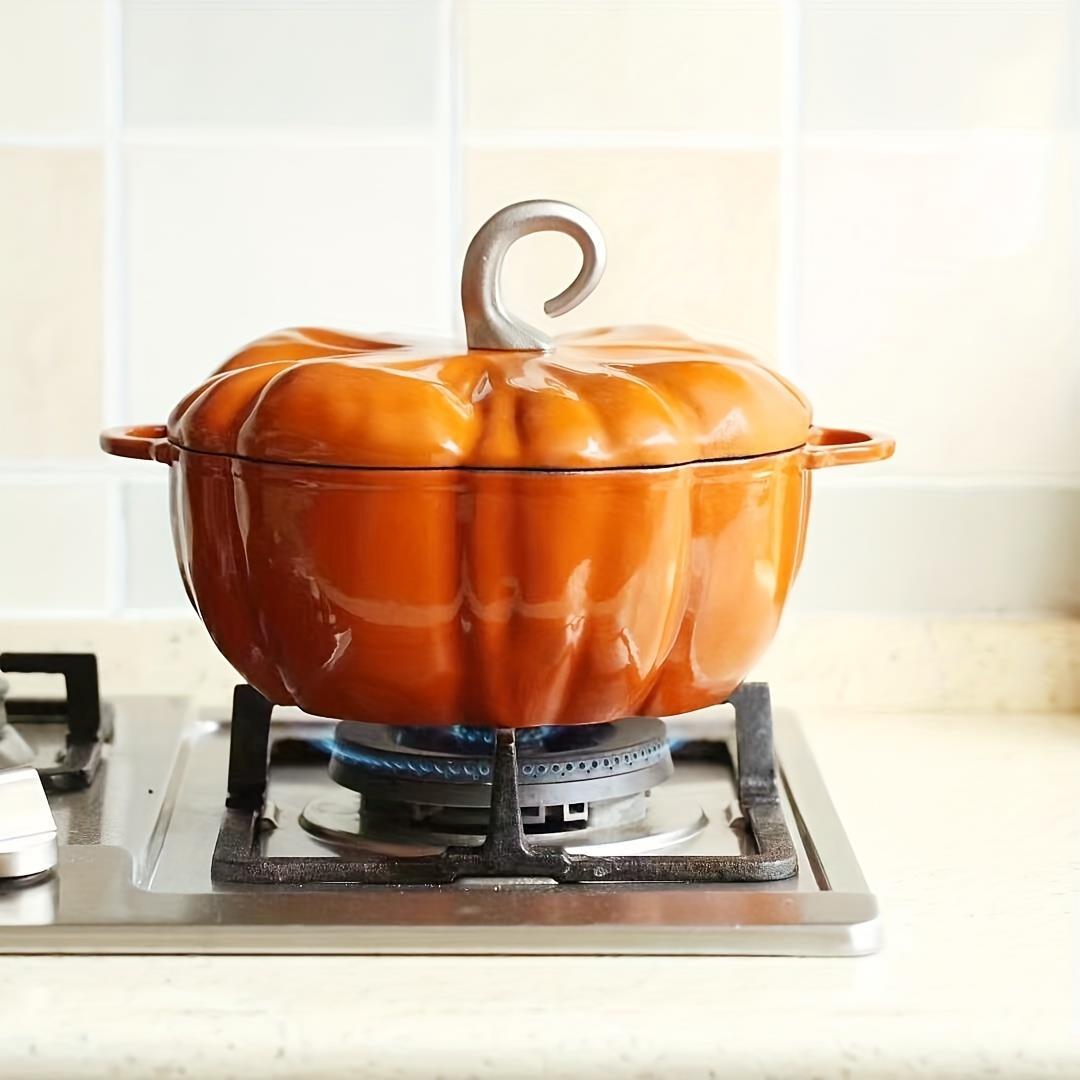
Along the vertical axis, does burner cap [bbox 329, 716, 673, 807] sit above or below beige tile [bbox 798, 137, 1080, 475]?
Answer: below

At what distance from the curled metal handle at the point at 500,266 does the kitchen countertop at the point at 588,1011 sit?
0.95 feet

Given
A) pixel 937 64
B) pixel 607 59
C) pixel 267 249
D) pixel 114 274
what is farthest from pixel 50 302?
pixel 937 64

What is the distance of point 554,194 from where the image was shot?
1.09 m

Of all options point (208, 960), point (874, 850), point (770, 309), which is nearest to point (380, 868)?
point (208, 960)

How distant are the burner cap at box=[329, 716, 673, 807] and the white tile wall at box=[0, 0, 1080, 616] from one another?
0.37 metres

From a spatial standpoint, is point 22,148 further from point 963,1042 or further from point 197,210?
point 963,1042

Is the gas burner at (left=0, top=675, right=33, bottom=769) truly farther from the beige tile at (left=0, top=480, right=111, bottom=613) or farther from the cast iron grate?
the beige tile at (left=0, top=480, right=111, bottom=613)

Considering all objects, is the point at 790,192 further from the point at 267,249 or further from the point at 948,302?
the point at 267,249

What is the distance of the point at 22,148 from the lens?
1.08 m

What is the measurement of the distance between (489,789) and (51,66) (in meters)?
0.62

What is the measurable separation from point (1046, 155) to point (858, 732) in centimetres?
41

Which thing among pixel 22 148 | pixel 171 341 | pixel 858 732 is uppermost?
pixel 22 148

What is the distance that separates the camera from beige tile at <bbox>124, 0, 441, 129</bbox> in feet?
3.52

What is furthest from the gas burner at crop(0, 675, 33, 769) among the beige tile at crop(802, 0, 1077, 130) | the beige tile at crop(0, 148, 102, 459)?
the beige tile at crop(802, 0, 1077, 130)
